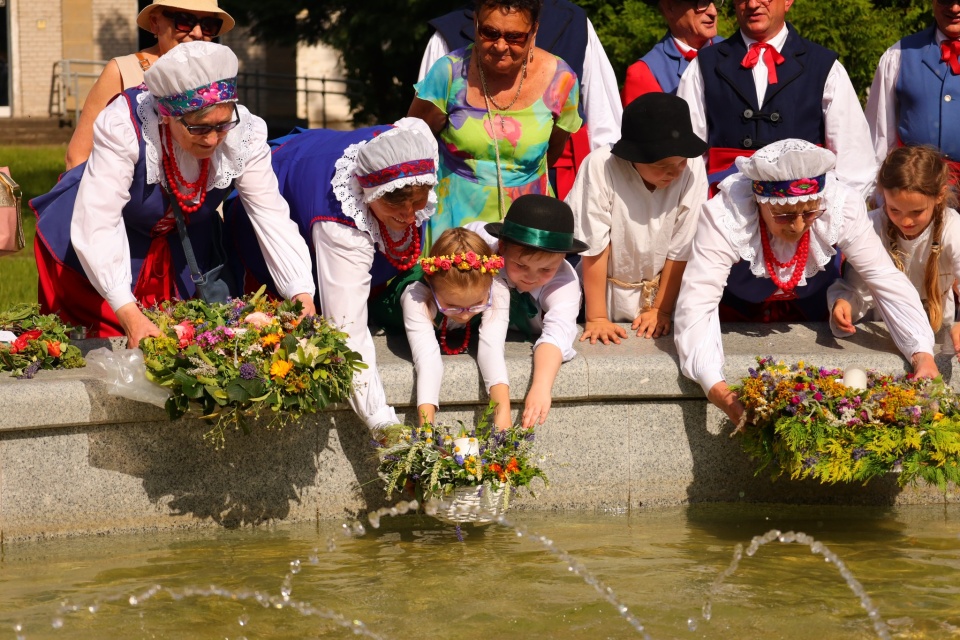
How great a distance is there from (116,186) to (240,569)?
4.68 feet

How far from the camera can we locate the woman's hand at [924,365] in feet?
18.2

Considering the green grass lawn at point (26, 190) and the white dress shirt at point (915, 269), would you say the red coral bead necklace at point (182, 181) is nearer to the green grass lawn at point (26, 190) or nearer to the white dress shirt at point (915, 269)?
the green grass lawn at point (26, 190)

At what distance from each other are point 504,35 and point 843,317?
5.99 feet

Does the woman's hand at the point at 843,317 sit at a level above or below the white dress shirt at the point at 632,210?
below

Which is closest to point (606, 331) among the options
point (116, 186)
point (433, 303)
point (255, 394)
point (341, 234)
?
point (433, 303)

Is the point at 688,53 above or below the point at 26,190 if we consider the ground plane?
above

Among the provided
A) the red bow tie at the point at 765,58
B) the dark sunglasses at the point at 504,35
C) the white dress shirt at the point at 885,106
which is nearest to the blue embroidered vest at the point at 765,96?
the red bow tie at the point at 765,58

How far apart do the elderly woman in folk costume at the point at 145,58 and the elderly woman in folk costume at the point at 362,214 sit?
0.66 meters

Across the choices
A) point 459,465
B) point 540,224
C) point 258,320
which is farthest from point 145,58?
point 459,465

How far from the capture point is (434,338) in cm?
542

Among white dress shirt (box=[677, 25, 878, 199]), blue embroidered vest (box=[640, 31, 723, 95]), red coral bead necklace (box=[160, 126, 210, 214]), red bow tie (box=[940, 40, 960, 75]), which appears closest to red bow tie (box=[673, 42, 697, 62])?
blue embroidered vest (box=[640, 31, 723, 95])

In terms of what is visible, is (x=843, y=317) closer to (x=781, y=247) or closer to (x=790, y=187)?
(x=781, y=247)

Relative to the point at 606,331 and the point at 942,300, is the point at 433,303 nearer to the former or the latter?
the point at 606,331

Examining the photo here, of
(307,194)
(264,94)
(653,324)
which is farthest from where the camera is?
(264,94)
